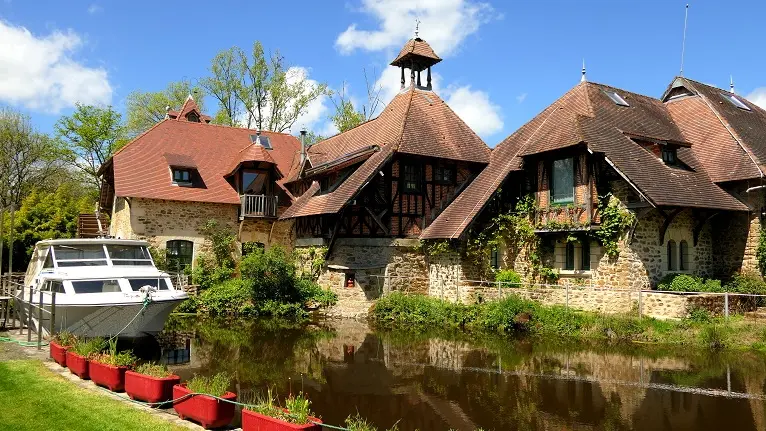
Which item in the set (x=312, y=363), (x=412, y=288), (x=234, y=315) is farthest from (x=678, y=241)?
(x=234, y=315)

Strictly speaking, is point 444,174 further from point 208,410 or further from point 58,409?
point 58,409

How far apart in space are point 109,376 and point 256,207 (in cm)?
1780

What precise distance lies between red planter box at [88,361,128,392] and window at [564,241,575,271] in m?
14.6

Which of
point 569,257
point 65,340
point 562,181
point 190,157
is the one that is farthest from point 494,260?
point 190,157

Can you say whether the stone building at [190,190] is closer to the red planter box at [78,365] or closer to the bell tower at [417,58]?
the bell tower at [417,58]

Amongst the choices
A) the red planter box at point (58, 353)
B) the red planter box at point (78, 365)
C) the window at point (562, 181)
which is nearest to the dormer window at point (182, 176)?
the window at point (562, 181)

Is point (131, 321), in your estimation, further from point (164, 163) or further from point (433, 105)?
point (433, 105)

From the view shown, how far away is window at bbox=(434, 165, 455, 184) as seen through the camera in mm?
23656

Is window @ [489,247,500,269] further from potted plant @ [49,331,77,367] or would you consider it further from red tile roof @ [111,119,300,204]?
potted plant @ [49,331,77,367]

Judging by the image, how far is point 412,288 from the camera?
22109 mm

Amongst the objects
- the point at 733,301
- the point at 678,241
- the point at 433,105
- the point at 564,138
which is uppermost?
the point at 433,105

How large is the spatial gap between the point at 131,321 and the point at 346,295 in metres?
9.76

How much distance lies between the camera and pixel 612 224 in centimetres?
1806

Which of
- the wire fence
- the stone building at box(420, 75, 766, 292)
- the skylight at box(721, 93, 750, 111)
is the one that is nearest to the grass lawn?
Result: the wire fence
